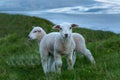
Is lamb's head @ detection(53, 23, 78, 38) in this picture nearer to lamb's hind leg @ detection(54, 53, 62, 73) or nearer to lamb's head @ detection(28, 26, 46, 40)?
lamb's hind leg @ detection(54, 53, 62, 73)

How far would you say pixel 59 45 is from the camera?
10.1 m

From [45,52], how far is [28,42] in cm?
582

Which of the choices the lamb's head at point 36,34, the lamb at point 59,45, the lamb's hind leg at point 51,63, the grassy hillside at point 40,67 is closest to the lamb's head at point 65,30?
the lamb at point 59,45

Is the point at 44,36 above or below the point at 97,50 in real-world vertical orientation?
above

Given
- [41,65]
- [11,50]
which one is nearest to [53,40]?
[41,65]

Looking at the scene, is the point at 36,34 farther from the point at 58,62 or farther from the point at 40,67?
the point at 58,62

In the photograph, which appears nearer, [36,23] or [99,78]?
[99,78]

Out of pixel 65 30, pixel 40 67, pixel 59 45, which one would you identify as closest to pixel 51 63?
pixel 40 67

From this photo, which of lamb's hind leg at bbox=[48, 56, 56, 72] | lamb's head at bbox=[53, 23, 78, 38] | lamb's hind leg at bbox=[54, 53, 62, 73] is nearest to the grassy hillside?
lamb's hind leg at bbox=[54, 53, 62, 73]

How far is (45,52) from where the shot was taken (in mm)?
10945

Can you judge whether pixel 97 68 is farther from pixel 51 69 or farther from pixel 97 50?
pixel 97 50

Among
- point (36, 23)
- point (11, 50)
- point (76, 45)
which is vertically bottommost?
point (36, 23)

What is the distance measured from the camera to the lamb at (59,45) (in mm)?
9875

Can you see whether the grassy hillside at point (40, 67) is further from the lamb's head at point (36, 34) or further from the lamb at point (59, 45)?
the lamb's head at point (36, 34)
